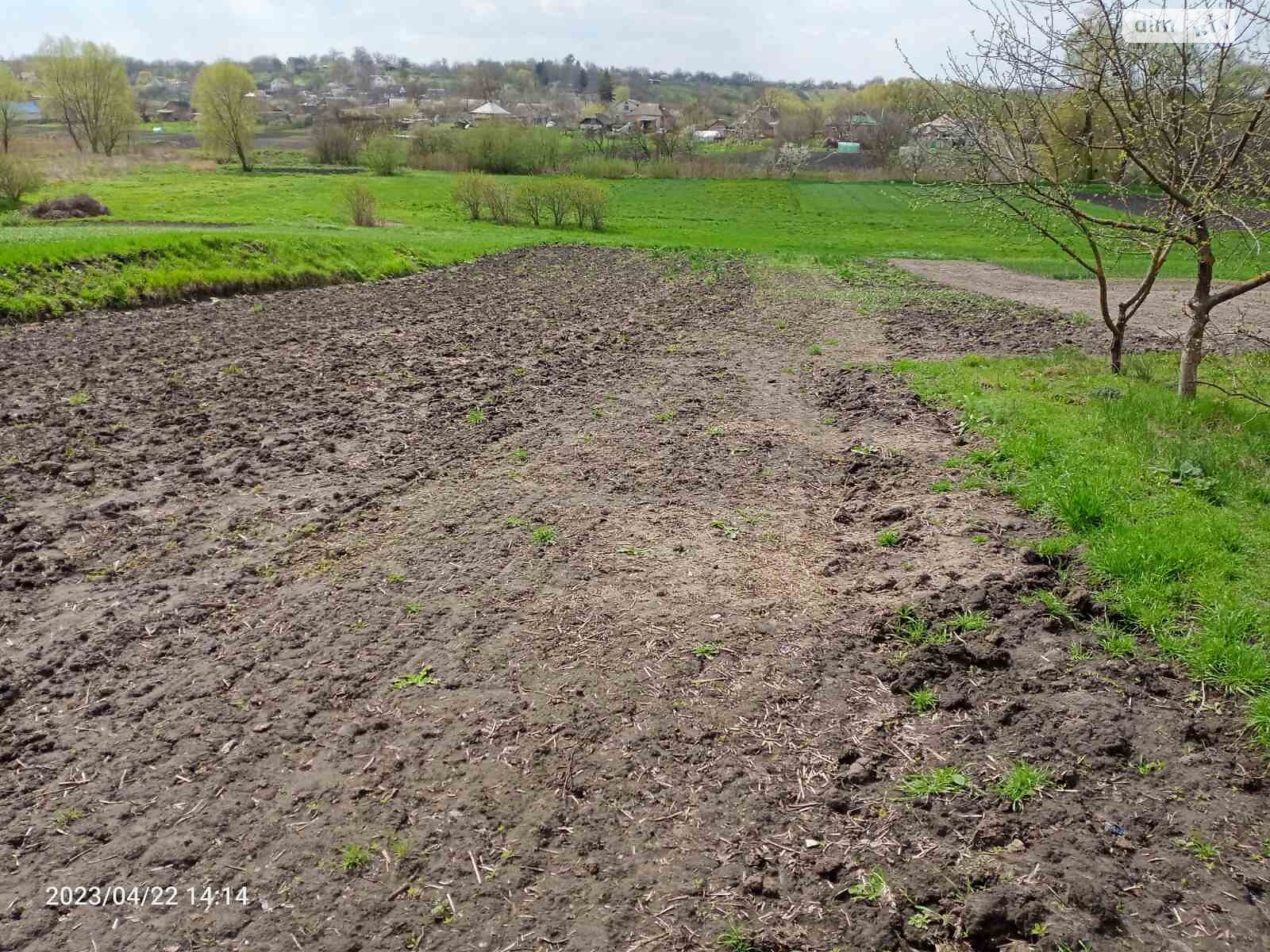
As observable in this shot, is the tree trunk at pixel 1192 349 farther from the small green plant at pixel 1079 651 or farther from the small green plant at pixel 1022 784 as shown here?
the small green plant at pixel 1022 784

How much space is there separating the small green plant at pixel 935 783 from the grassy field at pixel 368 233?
28.5 feet

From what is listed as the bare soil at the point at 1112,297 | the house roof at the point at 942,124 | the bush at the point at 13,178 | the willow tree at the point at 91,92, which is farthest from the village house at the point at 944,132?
the willow tree at the point at 91,92

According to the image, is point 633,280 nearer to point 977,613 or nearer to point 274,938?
point 977,613

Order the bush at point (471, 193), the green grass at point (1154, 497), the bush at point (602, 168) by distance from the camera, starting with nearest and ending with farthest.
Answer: the green grass at point (1154, 497) < the bush at point (471, 193) < the bush at point (602, 168)

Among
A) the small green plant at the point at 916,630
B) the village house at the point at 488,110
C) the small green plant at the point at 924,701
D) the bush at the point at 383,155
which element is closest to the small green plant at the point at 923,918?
the small green plant at the point at 924,701

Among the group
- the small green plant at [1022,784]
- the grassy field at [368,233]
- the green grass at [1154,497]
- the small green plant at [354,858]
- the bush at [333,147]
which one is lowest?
the small green plant at [354,858]

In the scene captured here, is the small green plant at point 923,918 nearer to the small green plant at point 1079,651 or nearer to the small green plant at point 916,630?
the small green plant at point 916,630

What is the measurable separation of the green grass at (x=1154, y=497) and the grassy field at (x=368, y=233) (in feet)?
7.86

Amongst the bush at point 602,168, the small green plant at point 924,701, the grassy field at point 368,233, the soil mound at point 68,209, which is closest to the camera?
the small green plant at point 924,701

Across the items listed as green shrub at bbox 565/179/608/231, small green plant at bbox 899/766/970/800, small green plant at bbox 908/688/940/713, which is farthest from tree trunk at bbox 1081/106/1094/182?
green shrub at bbox 565/179/608/231

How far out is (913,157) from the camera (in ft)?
42.9

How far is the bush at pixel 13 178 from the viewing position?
3597 centimetres

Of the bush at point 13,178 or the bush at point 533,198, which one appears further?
the bush at point 533,198

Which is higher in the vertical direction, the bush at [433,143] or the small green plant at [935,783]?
the bush at [433,143]
